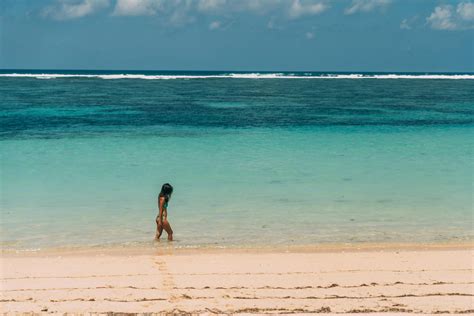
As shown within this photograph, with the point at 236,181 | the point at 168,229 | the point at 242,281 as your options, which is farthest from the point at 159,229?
the point at 236,181

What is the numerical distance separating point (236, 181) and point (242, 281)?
20.6 ft

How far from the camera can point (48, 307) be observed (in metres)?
5.82

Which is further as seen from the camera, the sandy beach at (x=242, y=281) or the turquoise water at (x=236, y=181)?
the turquoise water at (x=236, y=181)

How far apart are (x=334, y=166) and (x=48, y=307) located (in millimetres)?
10292

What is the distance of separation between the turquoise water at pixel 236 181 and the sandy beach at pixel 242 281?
2.70 ft

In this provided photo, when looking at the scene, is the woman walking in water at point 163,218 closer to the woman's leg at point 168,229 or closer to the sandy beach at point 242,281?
the woman's leg at point 168,229

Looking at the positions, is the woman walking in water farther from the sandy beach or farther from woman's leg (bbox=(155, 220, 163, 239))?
the sandy beach

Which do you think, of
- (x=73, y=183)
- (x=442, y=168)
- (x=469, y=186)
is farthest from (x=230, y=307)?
(x=442, y=168)

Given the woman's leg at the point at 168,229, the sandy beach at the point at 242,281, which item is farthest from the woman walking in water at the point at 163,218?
the sandy beach at the point at 242,281

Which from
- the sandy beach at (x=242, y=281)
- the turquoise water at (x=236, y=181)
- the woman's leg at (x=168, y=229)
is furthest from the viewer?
the turquoise water at (x=236, y=181)

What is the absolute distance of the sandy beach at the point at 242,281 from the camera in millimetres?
5871

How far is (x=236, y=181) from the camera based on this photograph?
12961mm

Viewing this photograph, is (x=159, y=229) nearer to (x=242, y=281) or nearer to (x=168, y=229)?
(x=168, y=229)

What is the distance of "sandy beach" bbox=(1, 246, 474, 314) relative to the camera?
587 cm
